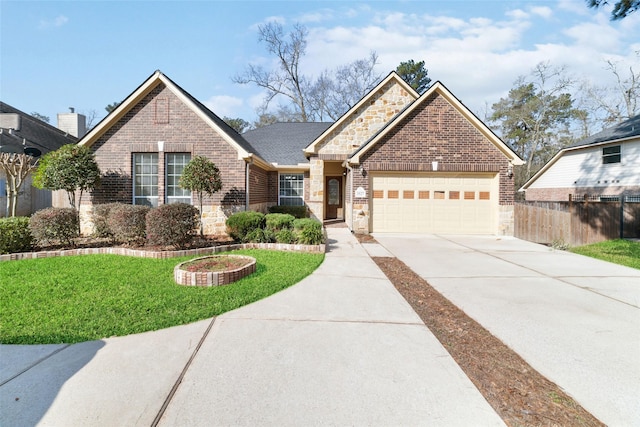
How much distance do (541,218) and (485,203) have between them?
2014 mm

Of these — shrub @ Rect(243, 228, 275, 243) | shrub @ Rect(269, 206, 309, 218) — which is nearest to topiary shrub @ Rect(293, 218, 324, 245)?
shrub @ Rect(243, 228, 275, 243)

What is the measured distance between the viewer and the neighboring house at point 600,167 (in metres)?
15.9

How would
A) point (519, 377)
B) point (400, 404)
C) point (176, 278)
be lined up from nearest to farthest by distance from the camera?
point (400, 404) → point (519, 377) → point (176, 278)

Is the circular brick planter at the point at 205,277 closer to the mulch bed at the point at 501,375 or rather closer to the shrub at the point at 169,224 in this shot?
the shrub at the point at 169,224

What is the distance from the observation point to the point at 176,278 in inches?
213

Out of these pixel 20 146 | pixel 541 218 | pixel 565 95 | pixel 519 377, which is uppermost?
pixel 565 95

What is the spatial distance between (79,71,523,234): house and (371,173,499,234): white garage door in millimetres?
41

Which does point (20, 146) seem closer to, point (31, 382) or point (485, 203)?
point (31, 382)

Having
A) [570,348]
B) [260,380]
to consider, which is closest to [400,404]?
[260,380]

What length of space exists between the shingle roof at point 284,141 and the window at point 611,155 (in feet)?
53.0

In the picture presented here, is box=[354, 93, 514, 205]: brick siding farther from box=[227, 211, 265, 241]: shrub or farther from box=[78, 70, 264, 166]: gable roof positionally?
box=[78, 70, 264, 166]: gable roof

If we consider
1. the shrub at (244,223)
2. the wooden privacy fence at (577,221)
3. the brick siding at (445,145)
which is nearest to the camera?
the shrub at (244,223)

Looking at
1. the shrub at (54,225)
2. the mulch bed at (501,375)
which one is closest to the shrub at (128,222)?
the shrub at (54,225)

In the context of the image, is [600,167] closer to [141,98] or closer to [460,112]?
[460,112]
